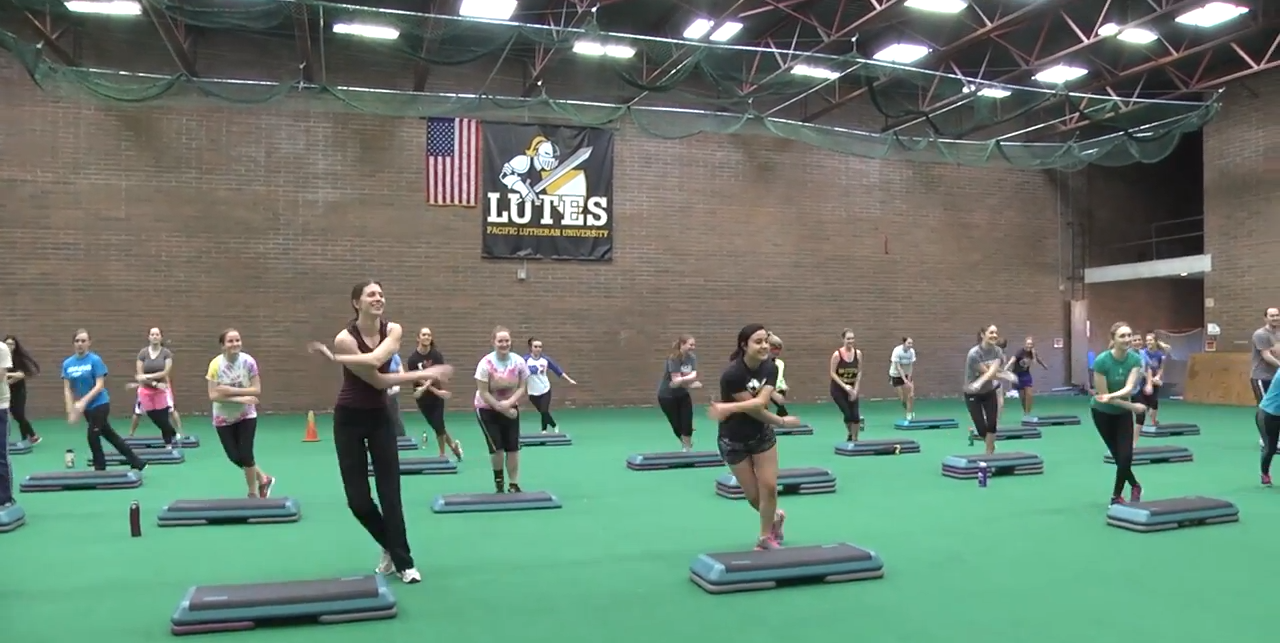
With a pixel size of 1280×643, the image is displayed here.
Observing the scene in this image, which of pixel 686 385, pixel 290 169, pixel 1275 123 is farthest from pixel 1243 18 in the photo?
pixel 290 169

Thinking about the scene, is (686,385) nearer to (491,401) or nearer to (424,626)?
(491,401)

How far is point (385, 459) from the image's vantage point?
5281 millimetres

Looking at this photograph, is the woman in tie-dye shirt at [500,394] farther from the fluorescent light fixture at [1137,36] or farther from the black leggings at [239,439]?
the fluorescent light fixture at [1137,36]

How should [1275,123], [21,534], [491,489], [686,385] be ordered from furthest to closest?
[1275,123] → [686,385] → [491,489] → [21,534]

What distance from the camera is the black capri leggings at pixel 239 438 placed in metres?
7.39

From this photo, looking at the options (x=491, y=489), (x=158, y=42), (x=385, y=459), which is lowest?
(x=491, y=489)

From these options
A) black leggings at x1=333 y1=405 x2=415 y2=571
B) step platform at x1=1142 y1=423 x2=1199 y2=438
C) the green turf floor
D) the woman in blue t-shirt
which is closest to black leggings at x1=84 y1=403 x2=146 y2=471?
the woman in blue t-shirt

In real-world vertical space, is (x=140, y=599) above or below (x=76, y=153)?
below

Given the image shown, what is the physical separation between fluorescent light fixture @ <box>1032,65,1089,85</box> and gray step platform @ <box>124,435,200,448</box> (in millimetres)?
16075

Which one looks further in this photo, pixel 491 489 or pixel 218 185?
pixel 218 185

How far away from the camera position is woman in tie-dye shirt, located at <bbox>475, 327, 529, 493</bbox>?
7.94 metres

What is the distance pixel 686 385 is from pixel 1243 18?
13.4 meters

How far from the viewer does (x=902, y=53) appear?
16.7 metres

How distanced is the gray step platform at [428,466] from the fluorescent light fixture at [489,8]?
7.15 meters
